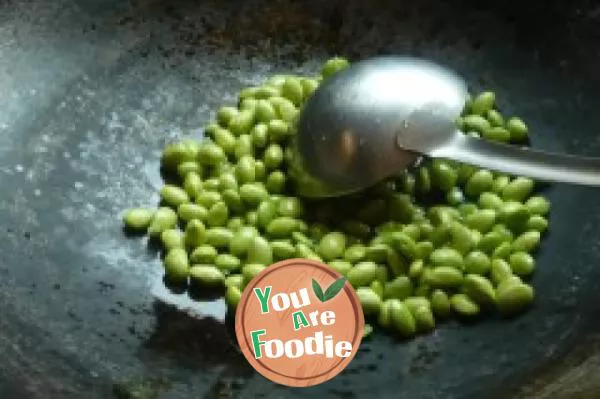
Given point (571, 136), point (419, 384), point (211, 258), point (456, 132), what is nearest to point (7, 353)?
point (211, 258)

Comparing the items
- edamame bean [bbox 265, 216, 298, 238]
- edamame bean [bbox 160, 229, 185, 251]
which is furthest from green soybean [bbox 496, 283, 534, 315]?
edamame bean [bbox 160, 229, 185, 251]

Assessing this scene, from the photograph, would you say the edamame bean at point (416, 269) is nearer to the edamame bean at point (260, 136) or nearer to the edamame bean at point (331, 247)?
the edamame bean at point (331, 247)

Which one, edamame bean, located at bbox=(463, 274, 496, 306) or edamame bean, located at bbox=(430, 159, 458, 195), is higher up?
edamame bean, located at bbox=(430, 159, 458, 195)

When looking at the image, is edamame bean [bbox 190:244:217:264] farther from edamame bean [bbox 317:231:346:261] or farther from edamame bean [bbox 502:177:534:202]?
edamame bean [bbox 502:177:534:202]

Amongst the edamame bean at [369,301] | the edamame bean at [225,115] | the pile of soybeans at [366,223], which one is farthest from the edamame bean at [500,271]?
the edamame bean at [225,115]

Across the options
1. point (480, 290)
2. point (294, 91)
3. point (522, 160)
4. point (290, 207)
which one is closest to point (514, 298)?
point (480, 290)

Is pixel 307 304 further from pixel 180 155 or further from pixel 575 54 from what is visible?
pixel 575 54
